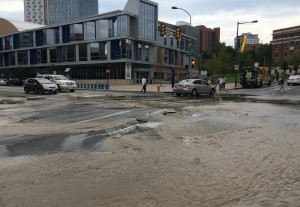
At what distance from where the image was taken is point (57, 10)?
114 m

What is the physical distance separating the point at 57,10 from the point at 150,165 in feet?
381

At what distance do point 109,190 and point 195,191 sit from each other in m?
1.30

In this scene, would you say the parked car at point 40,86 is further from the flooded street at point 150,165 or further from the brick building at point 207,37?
the brick building at point 207,37

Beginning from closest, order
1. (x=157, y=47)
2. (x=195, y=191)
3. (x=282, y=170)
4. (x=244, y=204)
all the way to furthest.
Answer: (x=244, y=204)
(x=195, y=191)
(x=282, y=170)
(x=157, y=47)

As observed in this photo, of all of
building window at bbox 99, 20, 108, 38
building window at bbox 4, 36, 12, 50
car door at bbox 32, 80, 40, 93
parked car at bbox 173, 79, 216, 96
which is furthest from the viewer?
building window at bbox 4, 36, 12, 50

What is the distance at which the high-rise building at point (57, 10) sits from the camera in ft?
354

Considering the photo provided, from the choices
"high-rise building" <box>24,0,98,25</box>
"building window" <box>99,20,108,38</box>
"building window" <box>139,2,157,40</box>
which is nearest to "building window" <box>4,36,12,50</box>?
"high-rise building" <box>24,0,98,25</box>

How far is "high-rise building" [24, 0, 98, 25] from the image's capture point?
354 ft

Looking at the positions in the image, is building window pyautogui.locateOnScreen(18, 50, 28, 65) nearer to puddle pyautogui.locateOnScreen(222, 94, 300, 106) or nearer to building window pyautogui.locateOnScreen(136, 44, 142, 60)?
building window pyautogui.locateOnScreen(136, 44, 142, 60)

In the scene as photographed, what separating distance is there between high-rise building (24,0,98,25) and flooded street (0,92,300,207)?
339ft

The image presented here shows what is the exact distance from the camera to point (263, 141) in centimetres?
888

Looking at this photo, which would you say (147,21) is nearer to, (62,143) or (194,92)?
(194,92)

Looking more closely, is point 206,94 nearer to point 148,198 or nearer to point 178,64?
point 148,198

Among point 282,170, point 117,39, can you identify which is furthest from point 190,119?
point 117,39
